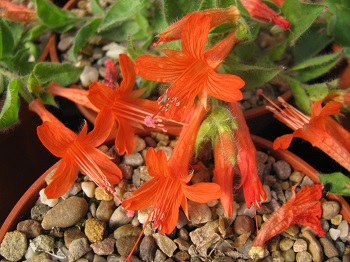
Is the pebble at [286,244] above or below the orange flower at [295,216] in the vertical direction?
below

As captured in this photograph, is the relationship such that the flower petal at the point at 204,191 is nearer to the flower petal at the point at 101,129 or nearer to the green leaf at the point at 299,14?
the flower petal at the point at 101,129

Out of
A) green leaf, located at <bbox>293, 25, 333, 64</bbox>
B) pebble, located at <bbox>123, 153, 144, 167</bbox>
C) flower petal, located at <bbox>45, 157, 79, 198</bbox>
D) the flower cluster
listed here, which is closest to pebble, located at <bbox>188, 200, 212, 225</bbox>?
the flower cluster

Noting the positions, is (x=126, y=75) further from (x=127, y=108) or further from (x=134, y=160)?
(x=134, y=160)

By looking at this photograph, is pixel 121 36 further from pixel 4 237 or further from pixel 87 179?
pixel 4 237

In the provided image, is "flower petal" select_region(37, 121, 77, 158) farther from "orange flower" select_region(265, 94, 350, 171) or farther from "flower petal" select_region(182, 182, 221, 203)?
"orange flower" select_region(265, 94, 350, 171)

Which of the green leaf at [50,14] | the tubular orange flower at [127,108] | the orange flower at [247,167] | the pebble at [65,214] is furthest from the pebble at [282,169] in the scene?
the green leaf at [50,14]

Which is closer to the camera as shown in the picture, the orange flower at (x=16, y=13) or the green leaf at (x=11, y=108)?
the green leaf at (x=11, y=108)
